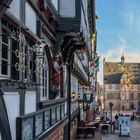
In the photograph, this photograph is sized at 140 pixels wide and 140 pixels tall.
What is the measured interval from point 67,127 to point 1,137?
14491 millimetres

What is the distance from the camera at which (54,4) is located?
Result: 13.9m

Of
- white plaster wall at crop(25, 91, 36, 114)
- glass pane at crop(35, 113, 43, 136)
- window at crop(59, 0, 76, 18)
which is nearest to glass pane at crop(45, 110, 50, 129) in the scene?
glass pane at crop(35, 113, 43, 136)

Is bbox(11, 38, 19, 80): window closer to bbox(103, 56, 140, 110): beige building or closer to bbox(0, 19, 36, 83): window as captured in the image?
bbox(0, 19, 36, 83): window

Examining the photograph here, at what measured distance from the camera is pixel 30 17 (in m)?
9.83

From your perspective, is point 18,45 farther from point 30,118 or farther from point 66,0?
point 66,0

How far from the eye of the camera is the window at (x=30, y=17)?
9.37m

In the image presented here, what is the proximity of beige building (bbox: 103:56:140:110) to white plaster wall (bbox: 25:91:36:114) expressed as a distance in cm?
15039

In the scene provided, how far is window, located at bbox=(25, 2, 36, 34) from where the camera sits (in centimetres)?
937

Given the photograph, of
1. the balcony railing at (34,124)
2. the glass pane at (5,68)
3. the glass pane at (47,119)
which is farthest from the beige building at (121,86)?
the glass pane at (5,68)

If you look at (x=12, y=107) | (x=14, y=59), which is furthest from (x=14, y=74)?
(x=12, y=107)

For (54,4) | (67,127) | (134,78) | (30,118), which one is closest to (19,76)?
(30,118)

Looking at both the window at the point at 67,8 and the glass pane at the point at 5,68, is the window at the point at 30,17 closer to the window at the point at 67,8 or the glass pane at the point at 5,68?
the glass pane at the point at 5,68

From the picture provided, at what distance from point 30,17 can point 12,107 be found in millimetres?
2591

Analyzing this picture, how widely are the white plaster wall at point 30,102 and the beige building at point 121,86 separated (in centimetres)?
15039
